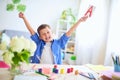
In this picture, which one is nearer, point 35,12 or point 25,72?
point 25,72

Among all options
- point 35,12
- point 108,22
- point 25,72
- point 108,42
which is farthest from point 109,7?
point 25,72

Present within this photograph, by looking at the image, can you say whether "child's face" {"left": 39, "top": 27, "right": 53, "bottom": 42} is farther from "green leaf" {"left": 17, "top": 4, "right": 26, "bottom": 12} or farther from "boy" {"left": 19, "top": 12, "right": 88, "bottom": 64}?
"green leaf" {"left": 17, "top": 4, "right": 26, "bottom": 12}

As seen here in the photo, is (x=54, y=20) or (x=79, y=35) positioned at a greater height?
(x=54, y=20)

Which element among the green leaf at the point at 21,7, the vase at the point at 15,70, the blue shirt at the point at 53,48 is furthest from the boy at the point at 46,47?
the green leaf at the point at 21,7

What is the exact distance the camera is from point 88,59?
3.46 metres

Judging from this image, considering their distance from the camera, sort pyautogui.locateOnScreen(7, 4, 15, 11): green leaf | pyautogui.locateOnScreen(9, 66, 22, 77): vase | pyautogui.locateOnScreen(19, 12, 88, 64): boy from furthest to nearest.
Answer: pyautogui.locateOnScreen(7, 4, 15, 11): green leaf, pyautogui.locateOnScreen(19, 12, 88, 64): boy, pyautogui.locateOnScreen(9, 66, 22, 77): vase

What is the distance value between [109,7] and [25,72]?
2.30 metres

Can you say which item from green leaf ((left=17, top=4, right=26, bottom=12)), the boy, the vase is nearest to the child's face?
the boy

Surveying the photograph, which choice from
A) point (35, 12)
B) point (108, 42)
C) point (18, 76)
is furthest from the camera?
point (35, 12)

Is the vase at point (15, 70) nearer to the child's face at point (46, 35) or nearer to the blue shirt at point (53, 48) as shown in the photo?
the blue shirt at point (53, 48)

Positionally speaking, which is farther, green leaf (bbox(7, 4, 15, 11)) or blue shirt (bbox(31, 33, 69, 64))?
green leaf (bbox(7, 4, 15, 11))

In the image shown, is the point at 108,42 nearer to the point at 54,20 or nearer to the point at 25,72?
the point at 54,20

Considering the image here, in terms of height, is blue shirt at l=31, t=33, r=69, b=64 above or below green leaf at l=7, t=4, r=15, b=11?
below

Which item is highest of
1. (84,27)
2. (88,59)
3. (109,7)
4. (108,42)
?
(109,7)
